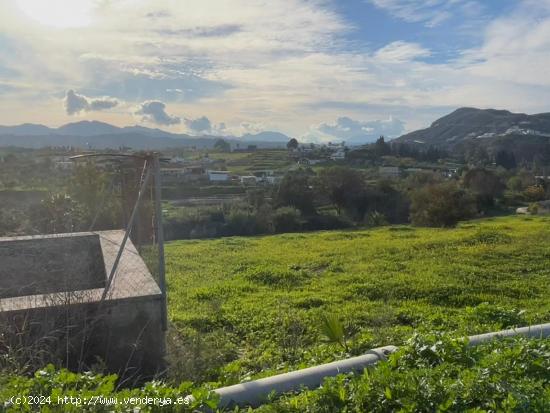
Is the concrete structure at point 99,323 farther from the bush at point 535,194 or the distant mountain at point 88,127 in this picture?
the distant mountain at point 88,127

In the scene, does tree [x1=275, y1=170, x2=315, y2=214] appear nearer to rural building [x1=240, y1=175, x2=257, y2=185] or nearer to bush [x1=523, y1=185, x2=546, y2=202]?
rural building [x1=240, y1=175, x2=257, y2=185]

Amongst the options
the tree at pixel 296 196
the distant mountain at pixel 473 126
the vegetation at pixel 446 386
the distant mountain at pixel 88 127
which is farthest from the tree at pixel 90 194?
the distant mountain at pixel 473 126

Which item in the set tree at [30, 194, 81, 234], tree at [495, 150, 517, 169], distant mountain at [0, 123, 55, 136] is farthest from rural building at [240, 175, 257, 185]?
distant mountain at [0, 123, 55, 136]

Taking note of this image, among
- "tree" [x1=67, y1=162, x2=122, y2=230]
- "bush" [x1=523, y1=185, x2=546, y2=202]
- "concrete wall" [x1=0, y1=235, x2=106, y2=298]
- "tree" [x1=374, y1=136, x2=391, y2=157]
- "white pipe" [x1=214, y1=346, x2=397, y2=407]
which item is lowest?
"bush" [x1=523, y1=185, x2=546, y2=202]

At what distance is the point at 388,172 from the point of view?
57.2 metres

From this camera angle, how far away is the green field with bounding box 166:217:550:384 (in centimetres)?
502

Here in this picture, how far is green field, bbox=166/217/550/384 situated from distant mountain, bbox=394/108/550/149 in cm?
12940

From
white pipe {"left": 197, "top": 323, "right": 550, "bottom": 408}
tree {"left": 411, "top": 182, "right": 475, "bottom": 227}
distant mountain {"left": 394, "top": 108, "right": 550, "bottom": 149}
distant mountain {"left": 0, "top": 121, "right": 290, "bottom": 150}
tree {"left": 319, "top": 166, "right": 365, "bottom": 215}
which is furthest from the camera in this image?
distant mountain {"left": 394, "top": 108, "right": 550, "bottom": 149}

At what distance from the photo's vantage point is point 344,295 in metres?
7.54

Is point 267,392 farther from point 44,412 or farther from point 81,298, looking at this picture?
point 81,298

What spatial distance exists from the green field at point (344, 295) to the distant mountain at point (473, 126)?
12940 cm

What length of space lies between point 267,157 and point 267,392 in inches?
2871

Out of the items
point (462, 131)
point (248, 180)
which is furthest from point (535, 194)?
point (462, 131)

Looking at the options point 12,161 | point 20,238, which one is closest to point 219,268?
point 20,238
